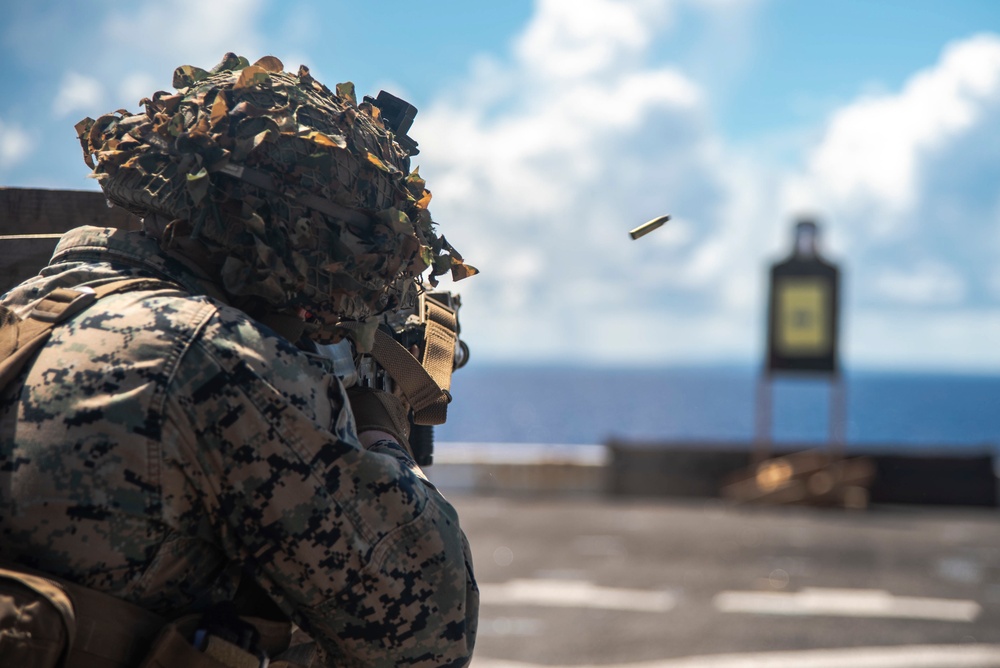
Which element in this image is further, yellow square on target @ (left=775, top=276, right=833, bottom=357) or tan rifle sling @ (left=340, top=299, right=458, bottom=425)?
yellow square on target @ (left=775, top=276, right=833, bottom=357)

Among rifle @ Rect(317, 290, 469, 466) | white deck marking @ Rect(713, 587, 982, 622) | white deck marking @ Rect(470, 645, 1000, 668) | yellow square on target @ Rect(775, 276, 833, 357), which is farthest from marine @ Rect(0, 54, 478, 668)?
yellow square on target @ Rect(775, 276, 833, 357)

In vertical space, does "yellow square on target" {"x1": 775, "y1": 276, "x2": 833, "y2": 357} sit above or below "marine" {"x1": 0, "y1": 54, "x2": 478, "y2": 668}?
above

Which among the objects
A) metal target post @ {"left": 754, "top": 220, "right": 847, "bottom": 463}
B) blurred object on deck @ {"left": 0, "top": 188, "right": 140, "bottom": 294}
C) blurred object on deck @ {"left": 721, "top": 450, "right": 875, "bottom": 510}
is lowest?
blurred object on deck @ {"left": 0, "top": 188, "right": 140, "bottom": 294}

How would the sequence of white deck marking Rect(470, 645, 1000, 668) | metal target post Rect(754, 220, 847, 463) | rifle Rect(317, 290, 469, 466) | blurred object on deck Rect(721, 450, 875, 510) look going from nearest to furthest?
rifle Rect(317, 290, 469, 466), white deck marking Rect(470, 645, 1000, 668), blurred object on deck Rect(721, 450, 875, 510), metal target post Rect(754, 220, 847, 463)

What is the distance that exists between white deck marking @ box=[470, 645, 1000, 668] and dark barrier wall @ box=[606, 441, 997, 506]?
794 cm

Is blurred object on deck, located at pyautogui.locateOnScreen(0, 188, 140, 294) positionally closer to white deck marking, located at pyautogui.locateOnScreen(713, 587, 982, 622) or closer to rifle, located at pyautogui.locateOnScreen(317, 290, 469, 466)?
rifle, located at pyautogui.locateOnScreen(317, 290, 469, 466)

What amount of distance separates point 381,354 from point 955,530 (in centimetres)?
1284

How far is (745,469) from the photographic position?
15898mm

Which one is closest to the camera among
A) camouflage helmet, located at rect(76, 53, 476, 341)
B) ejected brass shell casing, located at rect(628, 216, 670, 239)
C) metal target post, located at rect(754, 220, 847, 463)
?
camouflage helmet, located at rect(76, 53, 476, 341)

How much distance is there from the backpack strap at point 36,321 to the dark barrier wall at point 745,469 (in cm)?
1454

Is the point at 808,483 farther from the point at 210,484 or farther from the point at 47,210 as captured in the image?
Result: the point at 210,484

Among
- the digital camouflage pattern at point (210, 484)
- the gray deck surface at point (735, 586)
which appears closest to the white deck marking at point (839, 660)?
the gray deck surface at point (735, 586)

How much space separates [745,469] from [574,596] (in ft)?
23.4

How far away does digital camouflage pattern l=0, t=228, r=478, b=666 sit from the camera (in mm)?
1585
